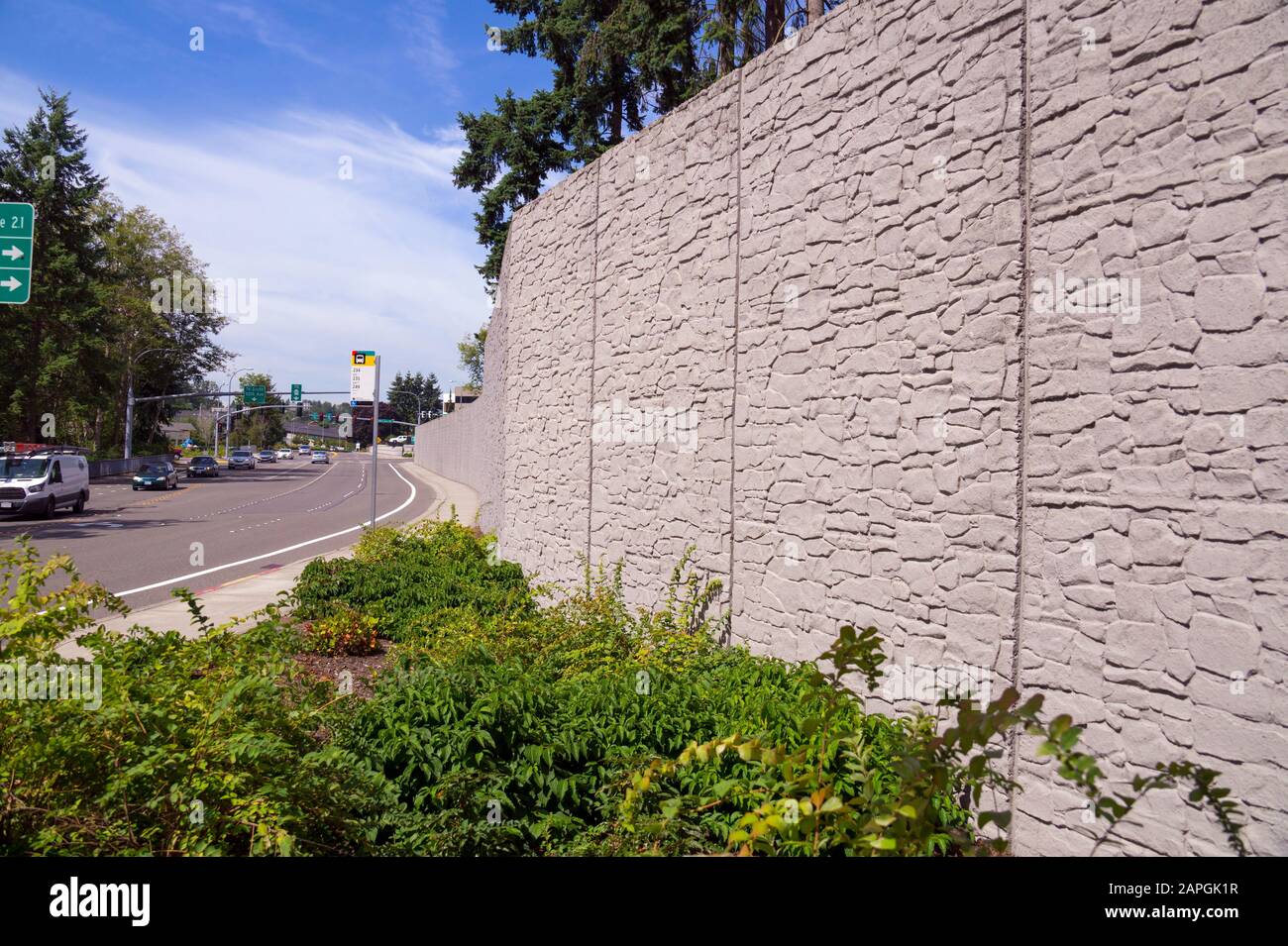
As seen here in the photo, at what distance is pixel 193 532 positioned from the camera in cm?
2045

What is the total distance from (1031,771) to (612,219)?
22.8ft

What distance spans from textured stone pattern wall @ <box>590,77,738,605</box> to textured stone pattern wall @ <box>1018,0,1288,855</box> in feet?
10.1

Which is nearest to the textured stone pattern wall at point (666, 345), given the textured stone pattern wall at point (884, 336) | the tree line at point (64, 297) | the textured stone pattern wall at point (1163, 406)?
the textured stone pattern wall at point (884, 336)

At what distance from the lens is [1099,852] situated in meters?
3.74

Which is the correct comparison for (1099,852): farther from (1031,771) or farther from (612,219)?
(612,219)

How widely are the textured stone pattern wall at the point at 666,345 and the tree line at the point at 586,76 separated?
10.3 m

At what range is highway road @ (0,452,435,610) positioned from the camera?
13992 mm

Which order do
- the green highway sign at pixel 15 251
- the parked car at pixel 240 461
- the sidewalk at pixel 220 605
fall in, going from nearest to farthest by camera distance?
the sidewalk at pixel 220 605
the green highway sign at pixel 15 251
the parked car at pixel 240 461

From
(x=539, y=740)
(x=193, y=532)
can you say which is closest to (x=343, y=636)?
(x=539, y=740)

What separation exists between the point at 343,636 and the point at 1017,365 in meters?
6.39

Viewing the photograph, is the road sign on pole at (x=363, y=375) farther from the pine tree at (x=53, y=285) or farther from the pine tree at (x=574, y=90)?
the pine tree at (x=53, y=285)

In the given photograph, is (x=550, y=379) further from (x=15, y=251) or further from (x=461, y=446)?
(x=461, y=446)

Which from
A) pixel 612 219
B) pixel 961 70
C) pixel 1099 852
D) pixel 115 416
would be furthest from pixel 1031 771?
pixel 115 416

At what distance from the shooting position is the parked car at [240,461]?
67.2 m
